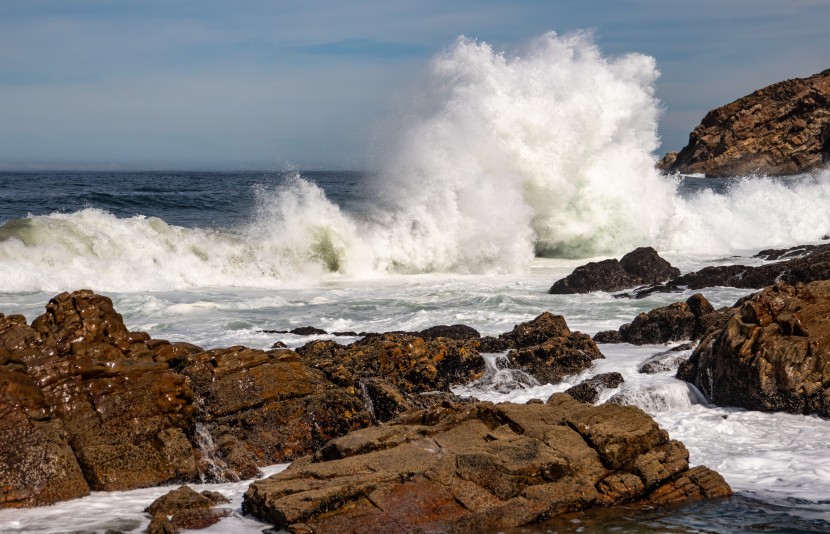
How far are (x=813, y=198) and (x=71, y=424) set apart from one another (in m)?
29.0

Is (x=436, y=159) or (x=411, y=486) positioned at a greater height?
(x=436, y=159)

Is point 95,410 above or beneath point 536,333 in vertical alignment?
beneath

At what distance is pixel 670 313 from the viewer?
12508mm

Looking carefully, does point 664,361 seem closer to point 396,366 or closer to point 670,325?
point 670,325

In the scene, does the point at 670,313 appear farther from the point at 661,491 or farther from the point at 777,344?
the point at 661,491

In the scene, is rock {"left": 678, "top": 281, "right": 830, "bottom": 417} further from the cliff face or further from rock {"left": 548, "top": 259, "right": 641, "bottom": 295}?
the cliff face

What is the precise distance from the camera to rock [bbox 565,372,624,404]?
9734mm

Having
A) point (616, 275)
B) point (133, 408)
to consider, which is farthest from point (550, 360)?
point (616, 275)

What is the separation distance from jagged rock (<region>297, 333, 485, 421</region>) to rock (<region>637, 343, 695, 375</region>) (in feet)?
6.48

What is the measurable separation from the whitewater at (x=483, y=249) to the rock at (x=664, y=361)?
0.22 metres

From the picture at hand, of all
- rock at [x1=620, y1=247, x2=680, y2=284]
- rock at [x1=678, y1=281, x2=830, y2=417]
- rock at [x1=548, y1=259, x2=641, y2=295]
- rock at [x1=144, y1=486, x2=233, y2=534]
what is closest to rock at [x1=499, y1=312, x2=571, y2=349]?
rock at [x1=678, y1=281, x2=830, y2=417]

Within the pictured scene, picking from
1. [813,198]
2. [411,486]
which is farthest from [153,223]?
[813,198]

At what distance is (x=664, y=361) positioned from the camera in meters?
10.6

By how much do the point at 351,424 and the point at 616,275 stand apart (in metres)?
10.7
